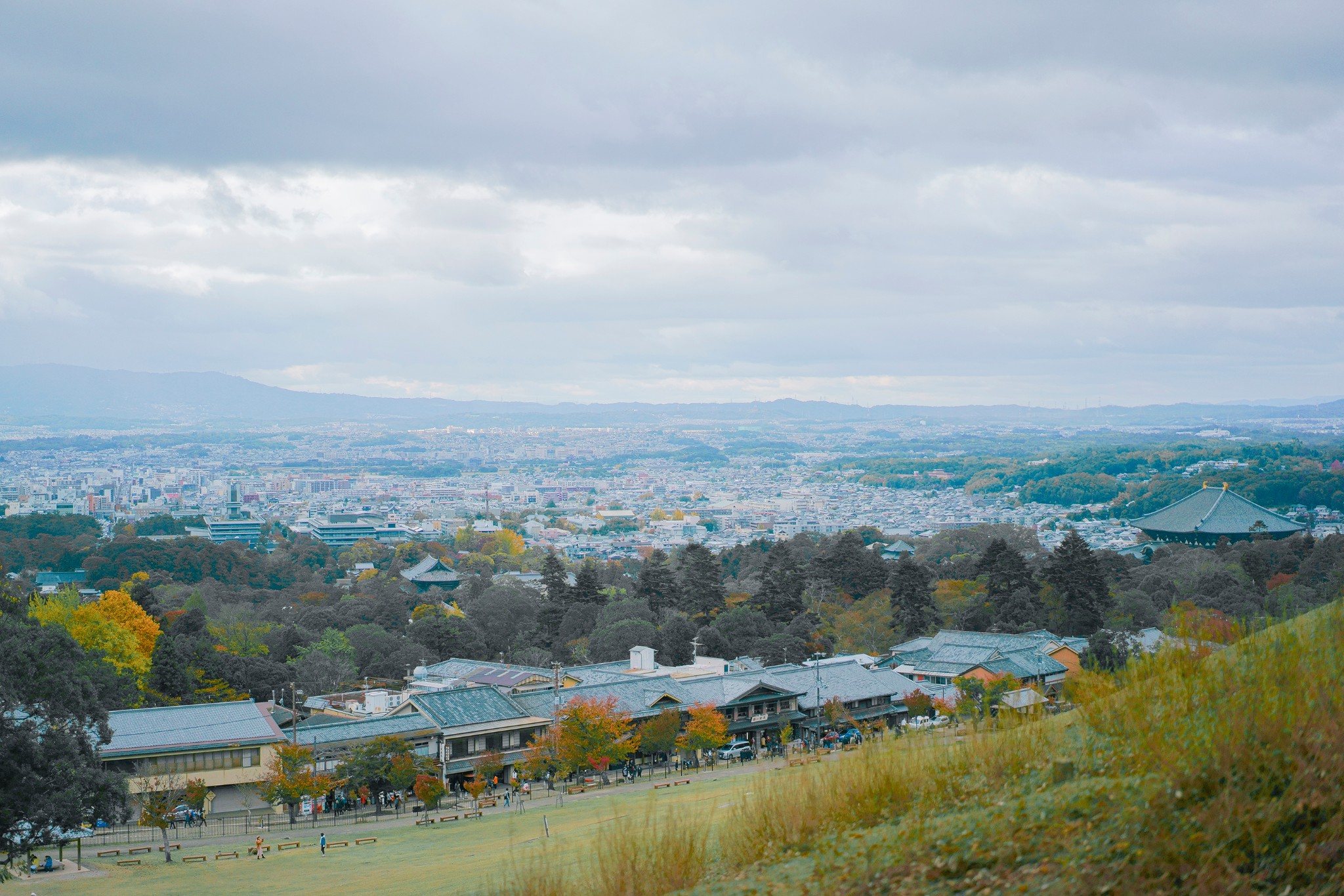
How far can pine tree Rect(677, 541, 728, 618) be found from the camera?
4066 cm

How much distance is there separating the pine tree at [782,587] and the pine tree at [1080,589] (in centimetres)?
938

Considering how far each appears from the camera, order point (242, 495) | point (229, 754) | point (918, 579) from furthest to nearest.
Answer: point (242, 495) < point (918, 579) < point (229, 754)

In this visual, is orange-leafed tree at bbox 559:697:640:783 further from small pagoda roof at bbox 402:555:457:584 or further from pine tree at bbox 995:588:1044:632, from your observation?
small pagoda roof at bbox 402:555:457:584

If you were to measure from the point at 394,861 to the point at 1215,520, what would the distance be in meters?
55.2

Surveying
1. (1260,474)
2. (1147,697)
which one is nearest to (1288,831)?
(1147,697)

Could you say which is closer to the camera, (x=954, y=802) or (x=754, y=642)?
(x=954, y=802)

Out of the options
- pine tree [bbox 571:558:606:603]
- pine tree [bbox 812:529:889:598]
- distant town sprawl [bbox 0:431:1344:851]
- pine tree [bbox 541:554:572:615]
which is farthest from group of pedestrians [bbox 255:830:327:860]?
pine tree [bbox 812:529:889:598]

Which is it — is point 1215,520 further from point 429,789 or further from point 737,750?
point 429,789

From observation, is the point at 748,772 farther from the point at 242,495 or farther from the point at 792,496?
the point at 242,495

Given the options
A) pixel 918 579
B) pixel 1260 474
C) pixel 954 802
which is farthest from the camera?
pixel 1260 474

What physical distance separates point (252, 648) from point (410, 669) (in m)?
5.09

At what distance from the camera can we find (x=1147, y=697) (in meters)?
6.07

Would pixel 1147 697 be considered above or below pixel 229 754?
above

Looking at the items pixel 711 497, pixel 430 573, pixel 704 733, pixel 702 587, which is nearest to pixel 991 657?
pixel 704 733
